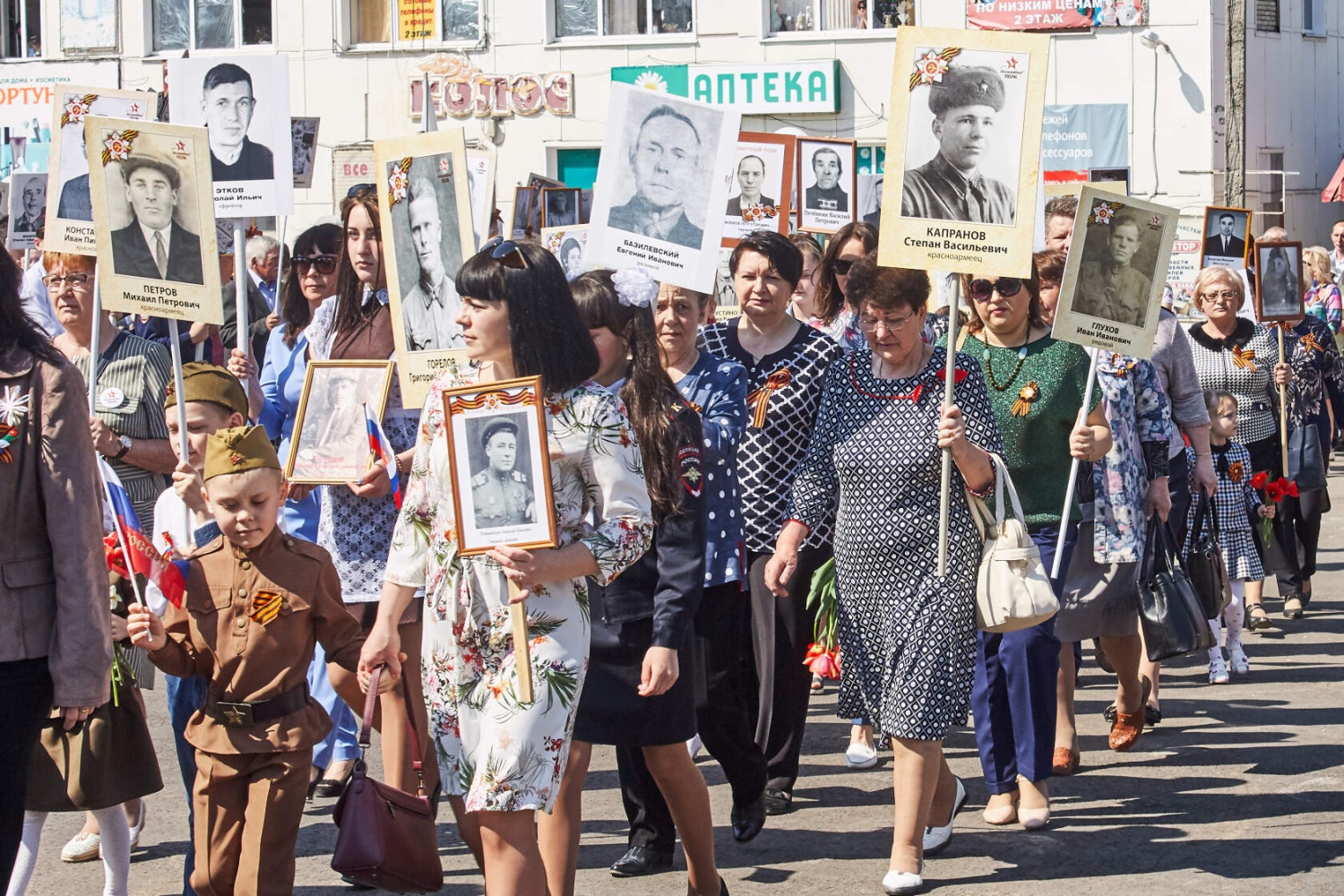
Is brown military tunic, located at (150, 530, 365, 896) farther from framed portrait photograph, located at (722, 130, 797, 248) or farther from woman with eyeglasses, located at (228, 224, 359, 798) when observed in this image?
framed portrait photograph, located at (722, 130, 797, 248)

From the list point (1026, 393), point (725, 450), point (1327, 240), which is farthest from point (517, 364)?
point (1327, 240)

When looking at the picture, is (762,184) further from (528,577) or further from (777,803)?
(528,577)

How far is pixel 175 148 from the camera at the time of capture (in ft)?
21.0

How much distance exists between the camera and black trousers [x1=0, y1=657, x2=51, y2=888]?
13.5 feet

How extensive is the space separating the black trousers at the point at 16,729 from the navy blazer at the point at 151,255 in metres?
2.42

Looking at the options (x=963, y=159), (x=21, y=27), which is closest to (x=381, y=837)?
(x=963, y=159)

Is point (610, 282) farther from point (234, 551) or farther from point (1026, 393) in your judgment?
point (1026, 393)

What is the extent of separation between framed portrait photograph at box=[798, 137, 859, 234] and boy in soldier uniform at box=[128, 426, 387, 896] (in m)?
6.61

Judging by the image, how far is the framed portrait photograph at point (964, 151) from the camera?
5973mm

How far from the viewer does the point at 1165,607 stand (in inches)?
293

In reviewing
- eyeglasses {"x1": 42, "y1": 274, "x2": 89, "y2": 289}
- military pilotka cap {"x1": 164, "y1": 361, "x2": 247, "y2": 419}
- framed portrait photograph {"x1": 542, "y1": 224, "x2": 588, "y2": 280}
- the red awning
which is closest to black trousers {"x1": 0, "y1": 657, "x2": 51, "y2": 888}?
military pilotka cap {"x1": 164, "y1": 361, "x2": 247, "y2": 419}

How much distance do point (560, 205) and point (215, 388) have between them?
5.77m

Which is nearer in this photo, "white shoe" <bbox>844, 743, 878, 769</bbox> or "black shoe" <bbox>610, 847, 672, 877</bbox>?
"black shoe" <bbox>610, 847, 672, 877</bbox>

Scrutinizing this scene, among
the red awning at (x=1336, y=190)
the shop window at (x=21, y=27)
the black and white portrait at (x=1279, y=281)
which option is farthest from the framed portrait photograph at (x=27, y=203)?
the red awning at (x=1336, y=190)
